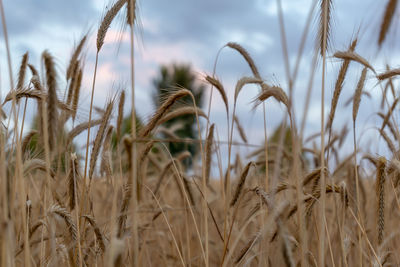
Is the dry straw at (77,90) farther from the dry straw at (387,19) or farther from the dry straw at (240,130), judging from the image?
the dry straw at (387,19)

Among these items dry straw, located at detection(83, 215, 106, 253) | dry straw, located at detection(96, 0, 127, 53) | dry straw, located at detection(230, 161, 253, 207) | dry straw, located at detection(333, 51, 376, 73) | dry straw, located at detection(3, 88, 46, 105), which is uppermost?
dry straw, located at detection(96, 0, 127, 53)

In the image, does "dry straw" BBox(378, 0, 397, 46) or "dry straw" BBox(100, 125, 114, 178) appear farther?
"dry straw" BBox(378, 0, 397, 46)

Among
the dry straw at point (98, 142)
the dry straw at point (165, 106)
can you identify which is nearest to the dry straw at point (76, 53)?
the dry straw at point (98, 142)

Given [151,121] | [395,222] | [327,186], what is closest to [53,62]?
[151,121]

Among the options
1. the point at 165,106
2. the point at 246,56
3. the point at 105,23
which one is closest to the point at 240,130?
the point at 246,56

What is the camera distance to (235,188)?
1.94 meters

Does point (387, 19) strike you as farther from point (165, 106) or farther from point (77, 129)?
point (77, 129)

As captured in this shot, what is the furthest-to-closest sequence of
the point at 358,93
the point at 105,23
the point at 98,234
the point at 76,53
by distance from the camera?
the point at 76,53
the point at 358,93
the point at 105,23
the point at 98,234

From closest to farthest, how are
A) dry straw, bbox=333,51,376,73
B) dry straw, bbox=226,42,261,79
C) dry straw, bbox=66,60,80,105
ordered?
dry straw, bbox=333,51,376,73 → dry straw, bbox=66,60,80,105 → dry straw, bbox=226,42,261,79

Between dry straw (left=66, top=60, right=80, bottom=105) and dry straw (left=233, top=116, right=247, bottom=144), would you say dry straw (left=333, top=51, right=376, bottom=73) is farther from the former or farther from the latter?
dry straw (left=233, top=116, right=247, bottom=144)

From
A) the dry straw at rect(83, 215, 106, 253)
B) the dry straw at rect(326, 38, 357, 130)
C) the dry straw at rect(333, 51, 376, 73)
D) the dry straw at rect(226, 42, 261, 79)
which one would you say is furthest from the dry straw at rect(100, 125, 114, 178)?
the dry straw at rect(333, 51, 376, 73)

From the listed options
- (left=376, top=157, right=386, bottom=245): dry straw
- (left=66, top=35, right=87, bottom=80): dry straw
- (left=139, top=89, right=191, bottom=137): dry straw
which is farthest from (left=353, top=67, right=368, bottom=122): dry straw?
(left=66, top=35, right=87, bottom=80): dry straw

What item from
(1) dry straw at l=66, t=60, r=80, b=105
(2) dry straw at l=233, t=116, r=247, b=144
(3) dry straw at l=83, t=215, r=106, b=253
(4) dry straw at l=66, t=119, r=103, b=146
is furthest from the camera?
(2) dry straw at l=233, t=116, r=247, b=144

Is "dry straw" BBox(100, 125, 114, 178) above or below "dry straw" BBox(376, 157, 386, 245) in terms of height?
above
